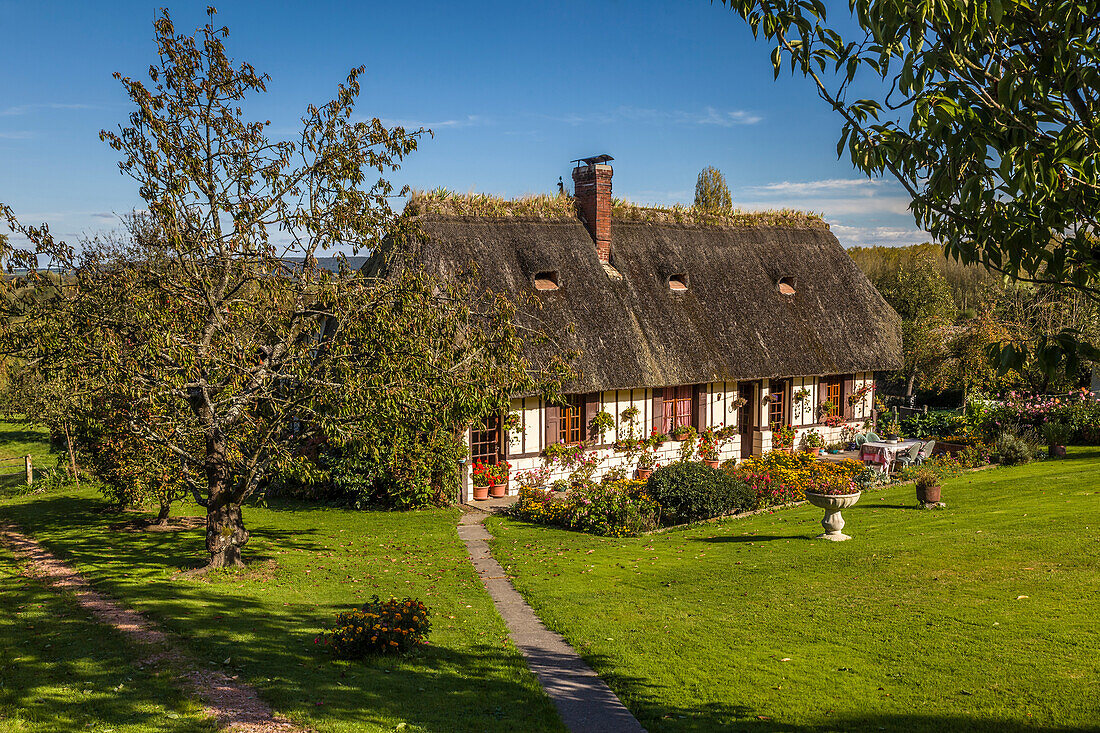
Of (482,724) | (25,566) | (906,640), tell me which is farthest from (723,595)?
(25,566)

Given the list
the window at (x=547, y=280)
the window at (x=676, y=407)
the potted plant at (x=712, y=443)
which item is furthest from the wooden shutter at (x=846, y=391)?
the window at (x=547, y=280)

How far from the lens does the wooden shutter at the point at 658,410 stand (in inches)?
907

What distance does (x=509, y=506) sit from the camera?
1981cm

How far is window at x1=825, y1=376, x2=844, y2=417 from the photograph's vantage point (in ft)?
87.6

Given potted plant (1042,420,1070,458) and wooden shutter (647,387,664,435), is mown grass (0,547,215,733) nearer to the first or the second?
wooden shutter (647,387,664,435)

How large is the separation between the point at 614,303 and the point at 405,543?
9.95 metres

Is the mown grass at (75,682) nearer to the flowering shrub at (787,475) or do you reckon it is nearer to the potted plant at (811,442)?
the flowering shrub at (787,475)

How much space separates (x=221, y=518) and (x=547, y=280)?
12.0 m

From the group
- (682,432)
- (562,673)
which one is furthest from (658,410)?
(562,673)

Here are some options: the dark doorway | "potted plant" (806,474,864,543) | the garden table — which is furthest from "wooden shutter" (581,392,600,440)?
"potted plant" (806,474,864,543)

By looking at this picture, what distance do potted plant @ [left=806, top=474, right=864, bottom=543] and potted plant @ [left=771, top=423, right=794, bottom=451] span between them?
999 centimetres

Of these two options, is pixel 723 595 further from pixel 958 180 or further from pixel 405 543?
pixel 958 180

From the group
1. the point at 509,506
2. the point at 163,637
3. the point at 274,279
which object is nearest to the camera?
the point at 163,637

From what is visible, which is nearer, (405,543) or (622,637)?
(622,637)
